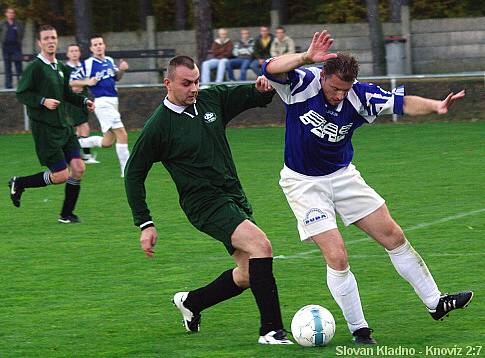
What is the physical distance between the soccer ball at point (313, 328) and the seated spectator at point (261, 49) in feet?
60.4

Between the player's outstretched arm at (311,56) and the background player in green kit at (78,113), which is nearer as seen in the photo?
the player's outstretched arm at (311,56)

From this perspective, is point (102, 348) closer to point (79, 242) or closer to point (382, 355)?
point (382, 355)

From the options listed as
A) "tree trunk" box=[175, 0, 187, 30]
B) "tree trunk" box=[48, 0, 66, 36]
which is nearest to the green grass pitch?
"tree trunk" box=[175, 0, 187, 30]

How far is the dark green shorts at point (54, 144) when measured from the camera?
1189 cm

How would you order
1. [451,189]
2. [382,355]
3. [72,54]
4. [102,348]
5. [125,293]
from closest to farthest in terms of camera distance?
[382,355]
[102,348]
[125,293]
[451,189]
[72,54]

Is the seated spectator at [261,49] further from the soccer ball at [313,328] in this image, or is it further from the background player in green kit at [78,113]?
the soccer ball at [313,328]

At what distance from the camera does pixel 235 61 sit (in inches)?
1008

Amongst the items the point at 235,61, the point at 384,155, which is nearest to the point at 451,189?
the point at 384,155

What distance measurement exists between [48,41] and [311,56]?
5758mm

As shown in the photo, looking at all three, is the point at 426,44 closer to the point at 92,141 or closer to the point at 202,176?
the point at 92,141

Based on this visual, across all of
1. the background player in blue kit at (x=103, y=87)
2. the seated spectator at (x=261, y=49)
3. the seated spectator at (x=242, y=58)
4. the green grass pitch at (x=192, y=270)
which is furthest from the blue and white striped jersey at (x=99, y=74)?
the seated spectator at (x=242, y=58)

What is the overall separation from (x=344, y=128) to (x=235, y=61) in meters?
18.7

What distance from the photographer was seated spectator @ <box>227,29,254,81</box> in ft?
83.0

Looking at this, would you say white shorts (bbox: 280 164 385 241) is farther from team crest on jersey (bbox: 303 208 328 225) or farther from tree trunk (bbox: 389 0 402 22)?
tree trunk (bbox: 389 0 402 22)
